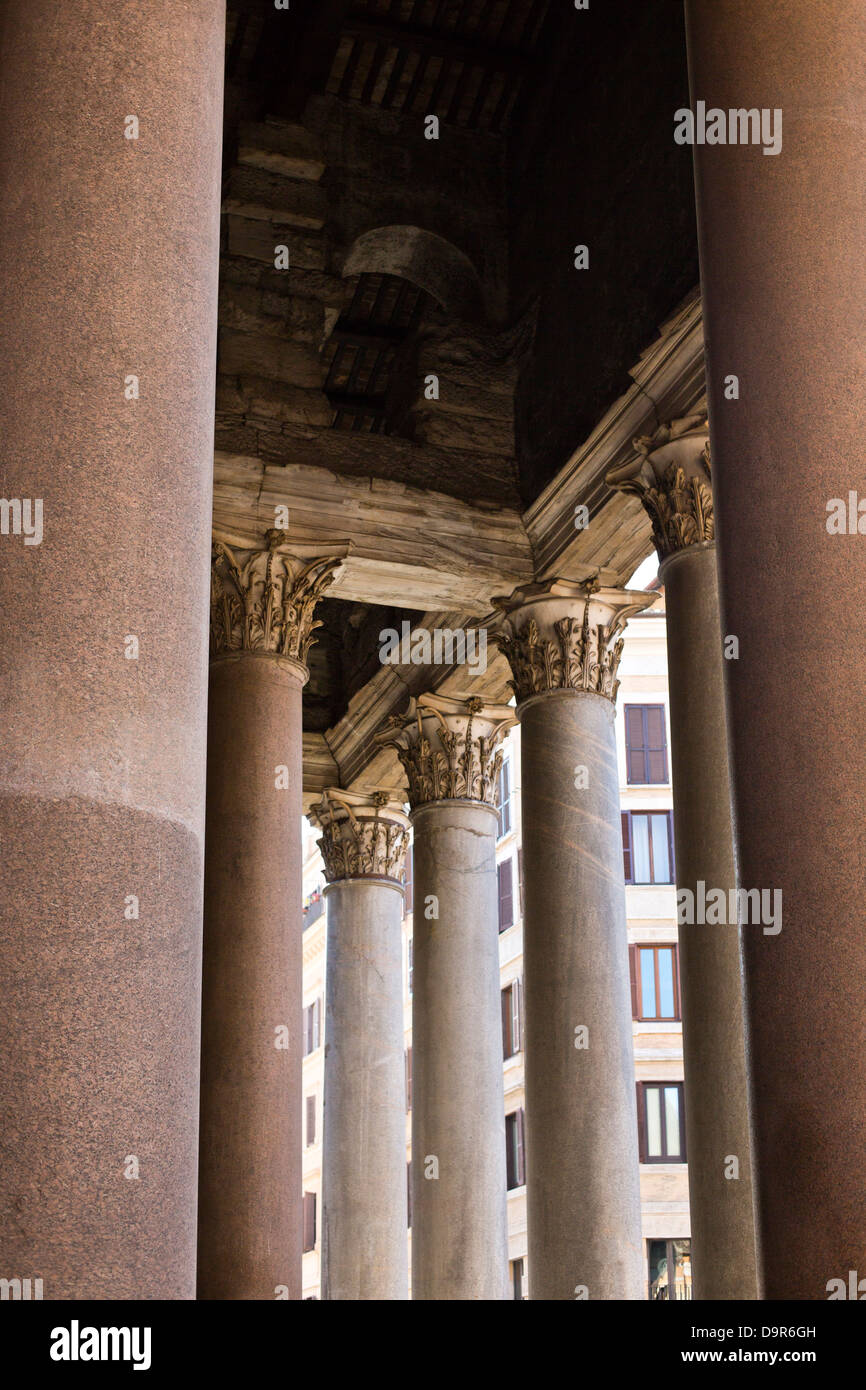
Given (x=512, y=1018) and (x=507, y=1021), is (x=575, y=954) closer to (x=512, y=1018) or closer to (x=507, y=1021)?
(x=512, y=1018)

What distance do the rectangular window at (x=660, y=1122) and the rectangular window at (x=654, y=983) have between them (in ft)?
7.25

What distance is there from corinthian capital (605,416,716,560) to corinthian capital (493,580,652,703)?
124 inches

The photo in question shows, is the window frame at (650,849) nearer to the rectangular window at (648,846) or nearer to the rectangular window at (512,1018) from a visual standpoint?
the rectangular window at (648,846)

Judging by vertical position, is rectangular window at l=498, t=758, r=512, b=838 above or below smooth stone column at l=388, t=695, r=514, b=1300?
above

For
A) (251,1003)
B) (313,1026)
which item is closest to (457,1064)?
(251,1003)

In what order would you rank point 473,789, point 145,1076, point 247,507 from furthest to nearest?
point 473,789
point 247,507
point 145,1076

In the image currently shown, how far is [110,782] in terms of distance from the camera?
6.73 metres

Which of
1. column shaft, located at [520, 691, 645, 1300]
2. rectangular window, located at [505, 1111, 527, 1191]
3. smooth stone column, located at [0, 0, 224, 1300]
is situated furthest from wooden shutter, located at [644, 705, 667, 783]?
smooth stone column, located at [0, 0, 224, 1300]

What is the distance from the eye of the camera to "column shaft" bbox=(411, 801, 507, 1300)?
75.8 feet

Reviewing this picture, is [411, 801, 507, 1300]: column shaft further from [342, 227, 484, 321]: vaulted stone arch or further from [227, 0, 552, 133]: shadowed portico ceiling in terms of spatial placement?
[227, 0, 552, 133]: shadowed portico ceiling

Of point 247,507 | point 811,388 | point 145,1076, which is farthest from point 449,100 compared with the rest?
point 145,1076

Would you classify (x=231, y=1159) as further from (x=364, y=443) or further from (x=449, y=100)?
(x=449, y=100)

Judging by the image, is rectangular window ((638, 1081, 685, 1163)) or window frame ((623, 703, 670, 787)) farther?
window frame ((623, 703, 670, 787))
